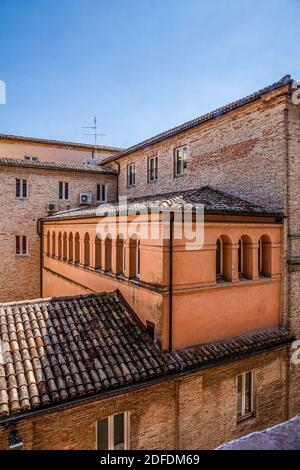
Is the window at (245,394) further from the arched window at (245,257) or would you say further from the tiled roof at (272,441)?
the tiled roof at (272,441)

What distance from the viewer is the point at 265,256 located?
9133mm

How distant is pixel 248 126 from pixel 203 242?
457 centimetres

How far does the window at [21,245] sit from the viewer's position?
59.1ft

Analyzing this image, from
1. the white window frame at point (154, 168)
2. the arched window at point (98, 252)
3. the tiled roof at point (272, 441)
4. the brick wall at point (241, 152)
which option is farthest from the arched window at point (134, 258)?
the white window frame at point (154, 168)

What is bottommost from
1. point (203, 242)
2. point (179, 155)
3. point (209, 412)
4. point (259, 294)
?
point (209, 412)

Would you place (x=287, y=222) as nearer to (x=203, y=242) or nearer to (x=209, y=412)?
(x=203, y=242)

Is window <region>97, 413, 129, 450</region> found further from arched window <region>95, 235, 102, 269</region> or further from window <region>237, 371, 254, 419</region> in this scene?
arched window <region>95, 235, 102, 269</region>

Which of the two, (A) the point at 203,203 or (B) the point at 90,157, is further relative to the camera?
(B) the point at 90,157

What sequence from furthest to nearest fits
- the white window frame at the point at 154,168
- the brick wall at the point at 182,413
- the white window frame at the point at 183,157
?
1. the white window frame at the point at 154,168
2. the white window frame at the point at 183,157
3. the brick wall at the point at 182,413

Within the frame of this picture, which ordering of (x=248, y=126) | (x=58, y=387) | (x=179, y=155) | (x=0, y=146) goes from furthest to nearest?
(x=0, y=146) → (x=179, y=155) → (x=248, y=126) → (x=58, y=387)

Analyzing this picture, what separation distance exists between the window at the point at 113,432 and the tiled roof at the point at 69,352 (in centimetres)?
82

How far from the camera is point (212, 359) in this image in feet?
24.1

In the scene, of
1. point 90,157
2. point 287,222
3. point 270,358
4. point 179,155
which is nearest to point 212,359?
point 270,358

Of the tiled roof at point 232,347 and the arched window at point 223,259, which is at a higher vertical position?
the arched window at point 223,259
